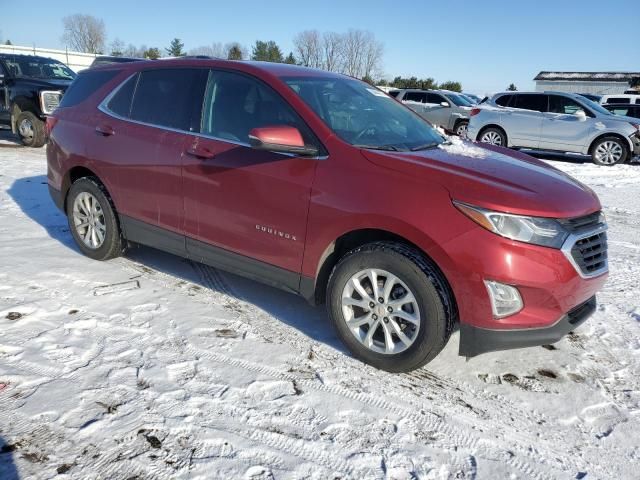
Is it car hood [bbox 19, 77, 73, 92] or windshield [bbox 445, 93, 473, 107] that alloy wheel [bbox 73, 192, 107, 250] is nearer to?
car hood [bbox 19, 77, 73, 92]

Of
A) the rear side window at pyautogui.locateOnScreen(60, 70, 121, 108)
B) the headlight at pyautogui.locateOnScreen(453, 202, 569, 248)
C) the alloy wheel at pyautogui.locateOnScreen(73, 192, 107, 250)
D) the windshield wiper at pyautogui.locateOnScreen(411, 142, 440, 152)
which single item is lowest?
the alloy wheel at pyautogui.locateOnScreen(73, 192, 107, 250)

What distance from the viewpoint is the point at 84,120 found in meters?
4.61

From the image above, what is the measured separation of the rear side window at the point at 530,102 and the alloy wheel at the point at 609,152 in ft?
5.39

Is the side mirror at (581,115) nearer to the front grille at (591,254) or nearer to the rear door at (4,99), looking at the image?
the front grille at (591,254)

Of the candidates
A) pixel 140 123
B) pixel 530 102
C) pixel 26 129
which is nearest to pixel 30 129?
pixel 26 129

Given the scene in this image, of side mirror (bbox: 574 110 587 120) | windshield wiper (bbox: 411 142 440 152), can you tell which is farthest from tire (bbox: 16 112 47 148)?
side mirror (bbox: 574 110 587 120)

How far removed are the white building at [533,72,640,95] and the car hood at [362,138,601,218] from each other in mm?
47471

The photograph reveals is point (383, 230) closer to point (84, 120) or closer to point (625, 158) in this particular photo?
point (84, 120)

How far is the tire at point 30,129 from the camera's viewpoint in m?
11.2

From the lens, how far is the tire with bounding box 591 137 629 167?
12.2m

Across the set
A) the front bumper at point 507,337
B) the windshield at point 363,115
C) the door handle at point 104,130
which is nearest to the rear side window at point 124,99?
the door handle at point 104,130

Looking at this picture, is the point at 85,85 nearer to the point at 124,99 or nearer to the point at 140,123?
the point at 124,99

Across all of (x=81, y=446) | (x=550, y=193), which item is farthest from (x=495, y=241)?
(x=81, y=446)

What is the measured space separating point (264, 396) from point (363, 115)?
203 cm
